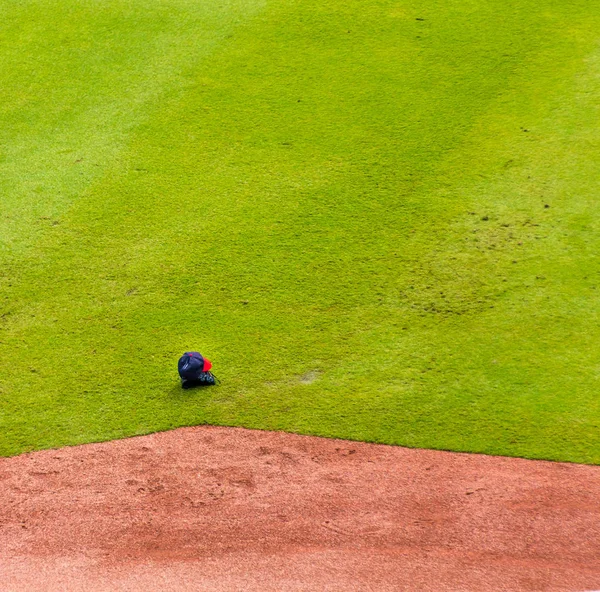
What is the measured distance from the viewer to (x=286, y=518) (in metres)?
5.25

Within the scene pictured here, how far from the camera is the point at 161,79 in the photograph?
348 inches

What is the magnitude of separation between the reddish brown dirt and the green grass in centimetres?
23

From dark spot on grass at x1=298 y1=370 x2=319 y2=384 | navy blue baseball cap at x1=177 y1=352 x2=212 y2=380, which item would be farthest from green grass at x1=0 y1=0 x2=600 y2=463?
navy blue baseball cap at x1=177 y1=352 x2=212 y2=380

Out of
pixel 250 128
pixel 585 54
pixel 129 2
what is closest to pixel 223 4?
pixel 129 2

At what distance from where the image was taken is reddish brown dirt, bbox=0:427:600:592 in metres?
4.89

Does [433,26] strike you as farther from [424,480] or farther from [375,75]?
[424,480]

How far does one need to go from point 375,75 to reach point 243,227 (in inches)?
106

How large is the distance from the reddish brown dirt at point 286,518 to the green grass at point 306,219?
230 mm

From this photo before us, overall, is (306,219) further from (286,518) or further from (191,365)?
(286,518)

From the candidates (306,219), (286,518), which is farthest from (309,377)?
(306,219)

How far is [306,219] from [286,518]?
2989 millimetres

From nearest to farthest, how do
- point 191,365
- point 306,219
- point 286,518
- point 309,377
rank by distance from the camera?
point 286,518
point 191,365
point 309,377
point 306,219

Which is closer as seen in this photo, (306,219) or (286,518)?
(286,518)

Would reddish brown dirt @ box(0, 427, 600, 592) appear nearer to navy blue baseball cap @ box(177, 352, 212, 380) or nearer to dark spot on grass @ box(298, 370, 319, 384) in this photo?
navy blue baseball cap @ box(177, 352, 212, 380)
